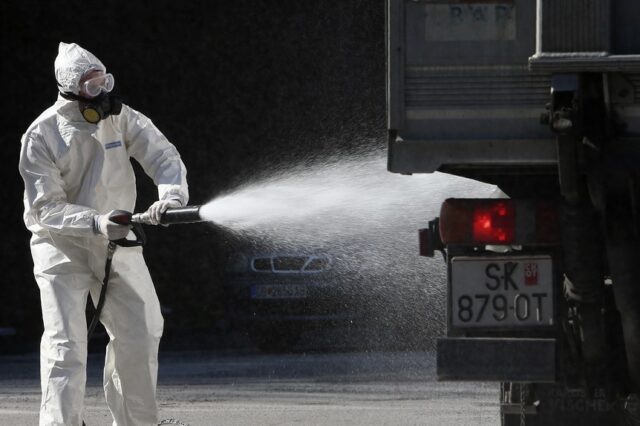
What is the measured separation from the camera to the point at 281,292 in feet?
48.9

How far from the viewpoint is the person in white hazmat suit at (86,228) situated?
7.00 metres

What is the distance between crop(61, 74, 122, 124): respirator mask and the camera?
704 centimetres

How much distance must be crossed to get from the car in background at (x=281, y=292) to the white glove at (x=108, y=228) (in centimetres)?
792

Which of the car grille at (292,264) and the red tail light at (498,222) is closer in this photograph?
the red tail light at (498,222)

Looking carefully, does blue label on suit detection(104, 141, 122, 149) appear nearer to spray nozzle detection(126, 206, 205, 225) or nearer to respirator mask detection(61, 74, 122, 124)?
respirator mask detection(61, 74, 122, 124)

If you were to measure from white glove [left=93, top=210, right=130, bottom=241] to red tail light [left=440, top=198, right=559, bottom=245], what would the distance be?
140cm

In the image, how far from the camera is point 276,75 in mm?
19625

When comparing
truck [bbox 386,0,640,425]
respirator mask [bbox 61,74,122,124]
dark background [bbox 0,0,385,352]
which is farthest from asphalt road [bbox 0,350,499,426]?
dark background [bbox 0,0,385,352]

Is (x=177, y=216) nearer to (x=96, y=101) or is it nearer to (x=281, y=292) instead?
(x=96, y=101)

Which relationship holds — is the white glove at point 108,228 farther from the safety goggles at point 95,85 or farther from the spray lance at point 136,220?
the safety goggles at point 95,85

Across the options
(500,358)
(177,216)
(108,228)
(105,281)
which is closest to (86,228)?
(108,228)

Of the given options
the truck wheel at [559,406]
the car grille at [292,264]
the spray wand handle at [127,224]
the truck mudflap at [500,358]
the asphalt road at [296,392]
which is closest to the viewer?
the truck mudflap at [500,358]

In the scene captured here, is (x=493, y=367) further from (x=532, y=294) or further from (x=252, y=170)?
(x=252, y=170)

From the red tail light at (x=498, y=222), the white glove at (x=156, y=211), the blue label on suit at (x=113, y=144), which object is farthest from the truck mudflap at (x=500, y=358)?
the blue label on suit at (x=113, y=144)
